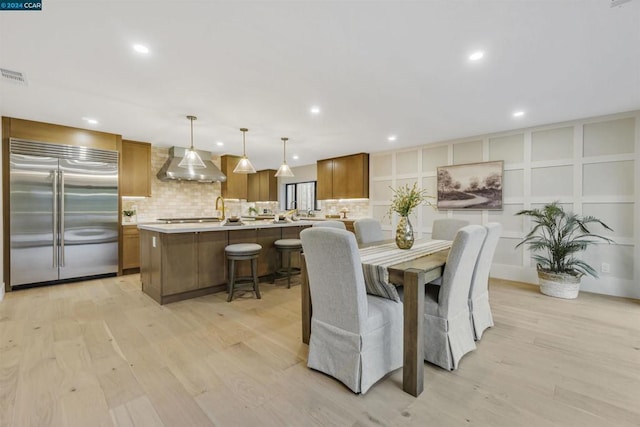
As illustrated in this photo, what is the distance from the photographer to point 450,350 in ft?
6.42

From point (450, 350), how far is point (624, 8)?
244cm

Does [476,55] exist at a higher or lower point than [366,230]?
higher

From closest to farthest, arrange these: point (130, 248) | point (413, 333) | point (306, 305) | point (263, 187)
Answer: point (413, 333), point (306, 305), point (130, 248), point (263, 187)

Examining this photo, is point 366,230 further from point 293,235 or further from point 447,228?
point 293,235

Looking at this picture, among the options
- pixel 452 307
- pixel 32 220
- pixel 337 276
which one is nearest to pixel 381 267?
pixel 337 276

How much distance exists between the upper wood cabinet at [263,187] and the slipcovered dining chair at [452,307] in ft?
23.2

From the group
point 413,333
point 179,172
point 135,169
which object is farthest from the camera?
point 179,172

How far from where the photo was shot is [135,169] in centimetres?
504

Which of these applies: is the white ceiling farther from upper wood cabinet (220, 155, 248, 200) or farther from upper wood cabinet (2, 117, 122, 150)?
upper wood cabinet (220, 155, 248, 200)

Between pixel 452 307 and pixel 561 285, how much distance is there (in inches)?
103

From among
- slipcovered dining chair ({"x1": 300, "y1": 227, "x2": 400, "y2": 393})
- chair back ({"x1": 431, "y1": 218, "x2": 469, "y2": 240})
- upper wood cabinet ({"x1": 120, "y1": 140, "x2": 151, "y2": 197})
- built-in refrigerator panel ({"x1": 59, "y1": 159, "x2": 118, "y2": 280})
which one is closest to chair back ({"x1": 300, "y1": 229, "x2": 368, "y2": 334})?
slipcovered dining chair ({"x1": 300, "y1": 227, "x2": 400, "y2": 393})

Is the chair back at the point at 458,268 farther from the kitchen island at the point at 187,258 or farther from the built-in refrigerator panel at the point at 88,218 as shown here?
the built-in refrigerator panel at the point at 88,218

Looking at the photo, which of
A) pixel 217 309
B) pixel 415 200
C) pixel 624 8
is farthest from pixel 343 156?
pixel 624 8

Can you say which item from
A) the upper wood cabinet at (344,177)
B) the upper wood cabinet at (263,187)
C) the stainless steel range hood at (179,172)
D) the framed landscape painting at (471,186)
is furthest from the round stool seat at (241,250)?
the upper wood cabinet at (263,187)
